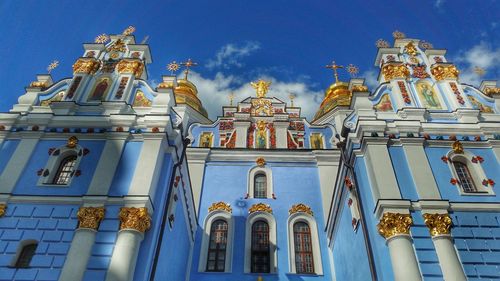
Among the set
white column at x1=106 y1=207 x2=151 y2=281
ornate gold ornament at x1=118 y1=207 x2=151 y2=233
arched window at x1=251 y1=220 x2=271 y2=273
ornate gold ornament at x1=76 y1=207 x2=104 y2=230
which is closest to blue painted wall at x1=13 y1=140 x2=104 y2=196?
ornate gold ornament at x1=76 y1=207 x2=104 y2=230

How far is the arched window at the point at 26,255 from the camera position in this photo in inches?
463

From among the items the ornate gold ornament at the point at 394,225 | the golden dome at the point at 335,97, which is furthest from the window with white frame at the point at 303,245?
the golden dome at the point at 335,97

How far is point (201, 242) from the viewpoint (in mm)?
18328

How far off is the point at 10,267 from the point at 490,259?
12322 millimetres

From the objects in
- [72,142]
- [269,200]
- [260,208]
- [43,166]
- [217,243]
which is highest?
[269,200]

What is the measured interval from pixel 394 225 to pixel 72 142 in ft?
33.5

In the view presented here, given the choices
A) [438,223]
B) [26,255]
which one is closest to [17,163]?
[26,255]

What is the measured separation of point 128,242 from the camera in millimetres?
11578

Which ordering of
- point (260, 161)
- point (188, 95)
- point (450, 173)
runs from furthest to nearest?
point (188, 95) < point (260, 161) < point (450, 173)

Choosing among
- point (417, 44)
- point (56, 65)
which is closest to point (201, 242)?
point (56, 65)

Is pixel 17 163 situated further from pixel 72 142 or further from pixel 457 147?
pixel 457 147

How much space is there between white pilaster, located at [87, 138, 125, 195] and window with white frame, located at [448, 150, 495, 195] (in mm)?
10277

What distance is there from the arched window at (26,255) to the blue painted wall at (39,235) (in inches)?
7.2

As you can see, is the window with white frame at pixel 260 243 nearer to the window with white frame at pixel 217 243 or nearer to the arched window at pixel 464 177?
the window with white frame at pixel 217 243
